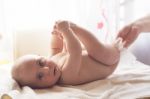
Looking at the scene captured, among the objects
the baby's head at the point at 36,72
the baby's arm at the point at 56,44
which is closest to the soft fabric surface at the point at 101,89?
the baby's head at the point at 36,72

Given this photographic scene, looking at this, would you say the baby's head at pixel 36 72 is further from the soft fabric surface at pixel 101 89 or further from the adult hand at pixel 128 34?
the adult hand at pixel 128 34

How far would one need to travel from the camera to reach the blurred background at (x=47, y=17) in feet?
4.84

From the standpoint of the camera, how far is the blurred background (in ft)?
4.84

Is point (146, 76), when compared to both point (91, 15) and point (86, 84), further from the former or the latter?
point (91, 15)

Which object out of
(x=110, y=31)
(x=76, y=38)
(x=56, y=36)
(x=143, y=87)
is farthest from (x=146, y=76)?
(x=110, y=31)

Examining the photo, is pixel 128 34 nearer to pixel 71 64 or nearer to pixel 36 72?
pixel 71 64

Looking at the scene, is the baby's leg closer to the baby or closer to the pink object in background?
the baby

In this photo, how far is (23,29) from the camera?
1514 millimetres

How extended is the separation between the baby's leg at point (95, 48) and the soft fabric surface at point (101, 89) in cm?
7

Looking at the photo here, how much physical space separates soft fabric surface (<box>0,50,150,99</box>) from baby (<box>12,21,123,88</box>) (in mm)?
32

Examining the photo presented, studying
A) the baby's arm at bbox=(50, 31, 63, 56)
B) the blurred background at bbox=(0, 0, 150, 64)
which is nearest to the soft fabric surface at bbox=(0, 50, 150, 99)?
the baby's arm at bbox=(50, 31, 63, 56)

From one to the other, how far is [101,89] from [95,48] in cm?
15

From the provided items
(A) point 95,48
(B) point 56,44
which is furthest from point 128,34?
(B) point 56,44

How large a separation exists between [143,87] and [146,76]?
11cm
